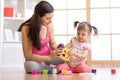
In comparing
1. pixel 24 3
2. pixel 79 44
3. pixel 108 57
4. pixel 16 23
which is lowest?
pixel 108 57

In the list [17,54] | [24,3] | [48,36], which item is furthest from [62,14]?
[48,36]

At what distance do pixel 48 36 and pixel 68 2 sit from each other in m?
2.36

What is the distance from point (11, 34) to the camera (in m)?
4.06

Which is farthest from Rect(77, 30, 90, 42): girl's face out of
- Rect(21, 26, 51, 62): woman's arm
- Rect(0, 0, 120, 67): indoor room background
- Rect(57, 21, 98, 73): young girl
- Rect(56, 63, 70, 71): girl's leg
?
Rect(0, 0, 120, 67): indoor room background

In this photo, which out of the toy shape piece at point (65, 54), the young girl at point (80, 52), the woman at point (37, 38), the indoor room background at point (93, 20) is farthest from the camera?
the indoor room background at point (93, 20)

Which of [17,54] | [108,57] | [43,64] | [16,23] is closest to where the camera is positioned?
[43,64]

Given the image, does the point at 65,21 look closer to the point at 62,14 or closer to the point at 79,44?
the point at 62,14

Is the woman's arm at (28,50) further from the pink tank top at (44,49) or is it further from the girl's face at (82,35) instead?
the girl's face at (82,35)

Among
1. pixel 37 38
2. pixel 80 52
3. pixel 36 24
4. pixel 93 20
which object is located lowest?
pixel 80 52

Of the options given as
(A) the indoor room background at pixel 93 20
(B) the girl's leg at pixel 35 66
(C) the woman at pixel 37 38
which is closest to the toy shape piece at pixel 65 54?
(C) the woman at pixel 37 38

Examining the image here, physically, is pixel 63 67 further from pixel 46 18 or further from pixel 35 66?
pixel 46 18

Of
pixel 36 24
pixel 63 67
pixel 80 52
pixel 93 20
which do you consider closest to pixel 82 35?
pixel 80 52

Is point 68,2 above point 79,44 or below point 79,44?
above

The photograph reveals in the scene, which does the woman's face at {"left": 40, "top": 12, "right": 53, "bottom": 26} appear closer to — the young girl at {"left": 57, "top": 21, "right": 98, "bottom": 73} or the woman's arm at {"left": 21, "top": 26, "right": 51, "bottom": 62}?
the woman's arm at {"left": 21, "top": 26, "right": 51, "bottom": 62}
